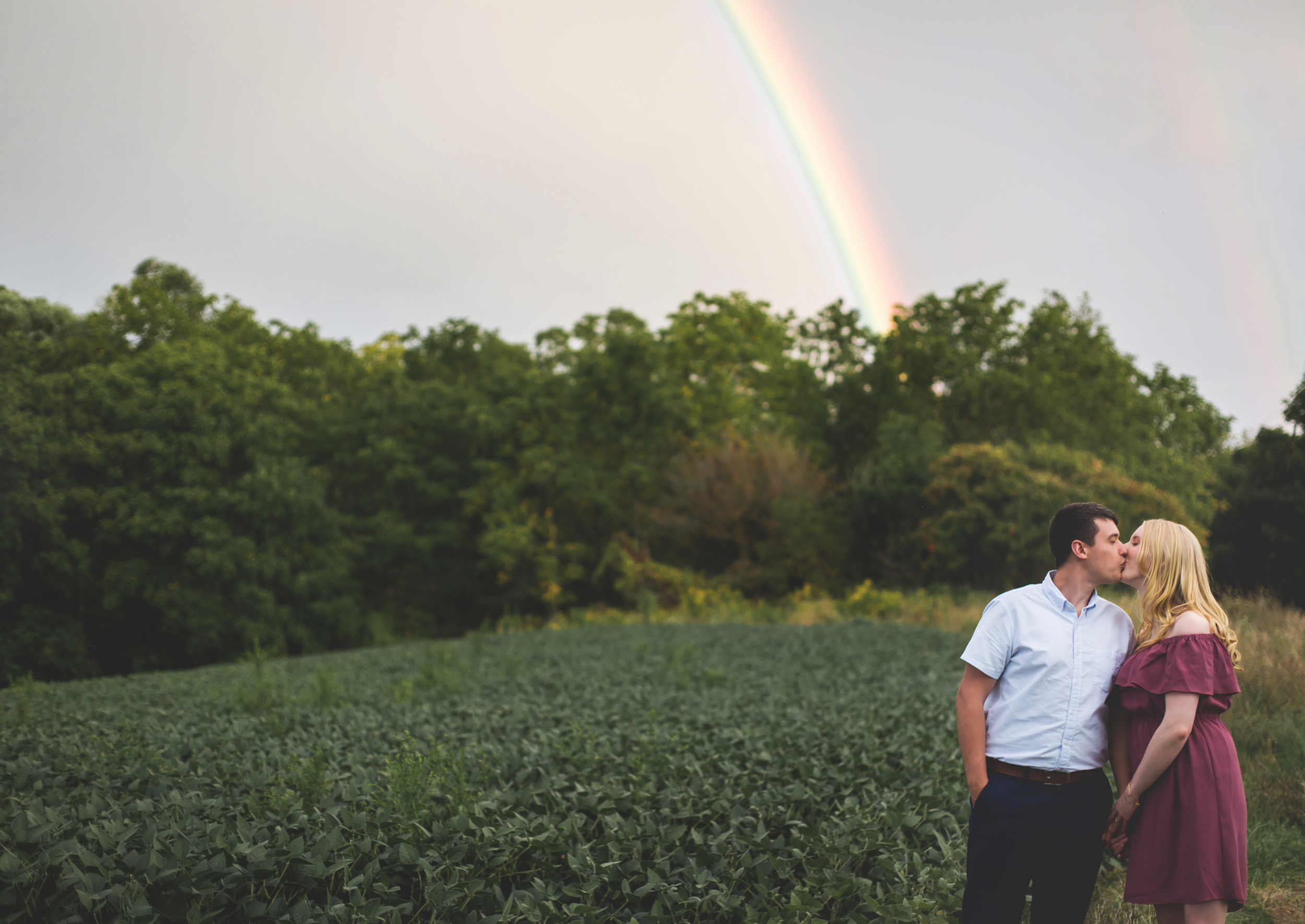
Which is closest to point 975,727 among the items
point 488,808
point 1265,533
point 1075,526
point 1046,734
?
point 1046,734

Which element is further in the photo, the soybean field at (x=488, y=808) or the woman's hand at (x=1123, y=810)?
the soybean field at (x=488, y=808)

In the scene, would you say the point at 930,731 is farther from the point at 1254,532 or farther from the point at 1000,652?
the point at 1254,532

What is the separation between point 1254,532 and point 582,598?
2009 cm

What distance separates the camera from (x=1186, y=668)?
236 cm

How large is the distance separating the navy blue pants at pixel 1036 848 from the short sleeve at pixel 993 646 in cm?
33

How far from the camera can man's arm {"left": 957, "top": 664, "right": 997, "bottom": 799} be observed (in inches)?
100

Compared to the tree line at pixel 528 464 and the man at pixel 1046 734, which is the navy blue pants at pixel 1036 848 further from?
the tree line at pixel 528 464

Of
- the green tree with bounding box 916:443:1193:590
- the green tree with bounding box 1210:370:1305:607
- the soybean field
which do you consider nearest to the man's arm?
the soybean field

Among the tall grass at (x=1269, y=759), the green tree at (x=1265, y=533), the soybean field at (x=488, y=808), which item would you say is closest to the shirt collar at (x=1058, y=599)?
the soybean field at (x=488, y=808)

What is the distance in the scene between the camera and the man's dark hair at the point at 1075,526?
2.58m

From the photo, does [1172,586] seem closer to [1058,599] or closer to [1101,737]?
[1058,599]

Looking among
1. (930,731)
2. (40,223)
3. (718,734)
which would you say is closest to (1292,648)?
(930,731)

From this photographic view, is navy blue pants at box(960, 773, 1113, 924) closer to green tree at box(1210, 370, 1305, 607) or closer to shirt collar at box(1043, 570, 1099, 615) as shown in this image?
shirt collar at box(1043, 570, 1099, 615)

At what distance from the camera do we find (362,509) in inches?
1204
